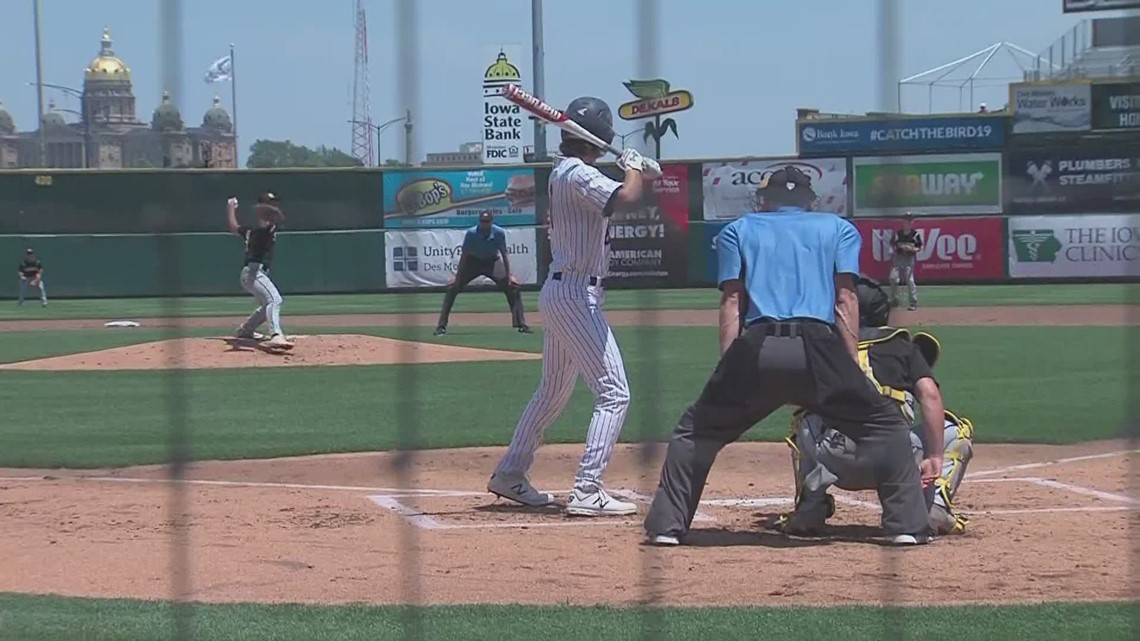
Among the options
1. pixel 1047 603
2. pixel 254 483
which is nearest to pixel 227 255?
pixel 254 483

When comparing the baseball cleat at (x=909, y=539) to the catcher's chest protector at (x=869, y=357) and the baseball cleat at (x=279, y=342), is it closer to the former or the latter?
the catcher's chest protector at (x=869, y=357)

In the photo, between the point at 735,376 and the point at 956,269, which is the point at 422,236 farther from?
the point at 735,376

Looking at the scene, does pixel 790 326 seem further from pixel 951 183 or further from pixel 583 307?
pixel 951 183

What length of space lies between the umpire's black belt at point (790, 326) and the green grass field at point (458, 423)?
112 centimetres

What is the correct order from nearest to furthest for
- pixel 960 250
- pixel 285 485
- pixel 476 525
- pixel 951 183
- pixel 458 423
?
pixel 476 525, pixel 285 485, pixel 458 423, pixel 951 183, pixel 960 250

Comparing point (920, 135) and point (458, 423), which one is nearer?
point (458, 423)

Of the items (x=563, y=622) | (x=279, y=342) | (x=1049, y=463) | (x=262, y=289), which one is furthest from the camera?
(x=279, y=342)

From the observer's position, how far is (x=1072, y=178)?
1040 inches

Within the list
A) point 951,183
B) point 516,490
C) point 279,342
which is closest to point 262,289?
point 279,342

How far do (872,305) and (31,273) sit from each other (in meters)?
23.6

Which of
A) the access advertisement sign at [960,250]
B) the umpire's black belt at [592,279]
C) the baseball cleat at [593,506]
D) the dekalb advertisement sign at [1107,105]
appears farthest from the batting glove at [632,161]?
the access advertisement sign at [960,250]

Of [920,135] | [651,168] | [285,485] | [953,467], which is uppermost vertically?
[920,135]

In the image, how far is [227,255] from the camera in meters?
27.4

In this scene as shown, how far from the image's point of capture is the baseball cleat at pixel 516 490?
6.68 meters
